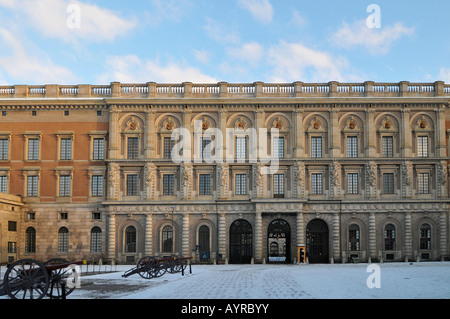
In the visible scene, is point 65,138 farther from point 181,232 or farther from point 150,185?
point 181,232

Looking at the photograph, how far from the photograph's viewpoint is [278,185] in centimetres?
5434

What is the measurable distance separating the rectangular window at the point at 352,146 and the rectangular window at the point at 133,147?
19127mm

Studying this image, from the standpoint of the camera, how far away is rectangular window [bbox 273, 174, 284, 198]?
54281 mm

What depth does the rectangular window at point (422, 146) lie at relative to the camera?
5472 cm

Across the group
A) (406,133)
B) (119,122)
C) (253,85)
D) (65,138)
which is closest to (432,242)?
(406,133)

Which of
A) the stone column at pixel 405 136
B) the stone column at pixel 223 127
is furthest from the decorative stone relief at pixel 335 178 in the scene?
the stone column at pixel 223 127

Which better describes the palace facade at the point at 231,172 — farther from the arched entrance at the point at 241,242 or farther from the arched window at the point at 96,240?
the arched window at the point at 96,240

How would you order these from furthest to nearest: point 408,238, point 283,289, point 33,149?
1. point 33,149
2. point 408,238
3. point 283,289

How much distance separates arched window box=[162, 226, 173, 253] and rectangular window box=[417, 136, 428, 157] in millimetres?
23344

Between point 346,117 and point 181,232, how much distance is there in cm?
1813

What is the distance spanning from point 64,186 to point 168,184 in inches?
376

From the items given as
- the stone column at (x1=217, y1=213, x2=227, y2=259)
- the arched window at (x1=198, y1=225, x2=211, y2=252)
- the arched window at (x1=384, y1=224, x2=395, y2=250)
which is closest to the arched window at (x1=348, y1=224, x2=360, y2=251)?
the arched window at (x1=384, y1=224, x2=395, y2=250)

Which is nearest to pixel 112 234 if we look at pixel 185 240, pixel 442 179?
pixel 185 240

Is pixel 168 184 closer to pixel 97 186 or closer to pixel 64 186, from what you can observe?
pixel 97 186
